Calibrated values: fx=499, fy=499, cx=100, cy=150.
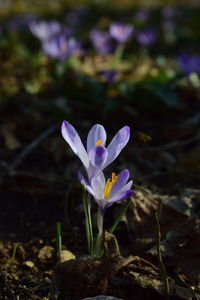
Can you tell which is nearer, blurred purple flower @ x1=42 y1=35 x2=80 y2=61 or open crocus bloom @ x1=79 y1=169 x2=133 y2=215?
open crocus bloom @ x1=79 y1=169 x2=133 y2=215

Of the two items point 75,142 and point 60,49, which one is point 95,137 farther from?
point 60,49

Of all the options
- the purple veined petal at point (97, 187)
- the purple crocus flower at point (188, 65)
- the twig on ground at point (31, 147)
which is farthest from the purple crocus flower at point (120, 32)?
the purple veined petal at point (97, 187)

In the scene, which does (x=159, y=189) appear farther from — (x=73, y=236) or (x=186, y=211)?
(x=73, y=236)

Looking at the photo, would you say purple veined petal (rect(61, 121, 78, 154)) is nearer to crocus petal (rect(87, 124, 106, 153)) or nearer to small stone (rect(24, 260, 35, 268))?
crocus petal (rect(87, 124, 106, 153))

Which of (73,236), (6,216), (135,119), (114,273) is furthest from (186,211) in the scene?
(135,119)

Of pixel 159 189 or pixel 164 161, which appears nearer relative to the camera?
pixel 159 189

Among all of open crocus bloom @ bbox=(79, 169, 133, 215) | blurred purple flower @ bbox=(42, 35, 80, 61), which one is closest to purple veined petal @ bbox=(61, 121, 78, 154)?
open crocus bloom @ bbox=(79, 169, 133, 215)

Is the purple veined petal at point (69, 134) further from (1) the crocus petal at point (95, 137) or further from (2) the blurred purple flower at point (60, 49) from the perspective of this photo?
(2) the blurred purple flower at point (60, 49)
